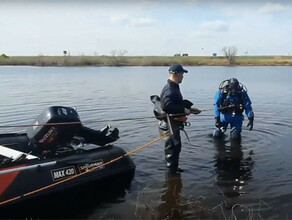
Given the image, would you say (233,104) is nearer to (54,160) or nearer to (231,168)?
(231,168)

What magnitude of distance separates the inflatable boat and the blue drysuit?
11.0ft

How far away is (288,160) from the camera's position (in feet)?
25.8

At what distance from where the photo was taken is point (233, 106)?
29.0 feet

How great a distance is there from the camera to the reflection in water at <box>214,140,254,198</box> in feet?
20.8

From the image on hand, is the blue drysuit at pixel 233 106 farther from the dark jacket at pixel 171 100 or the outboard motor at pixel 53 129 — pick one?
the outboard motor at pixel 53 129

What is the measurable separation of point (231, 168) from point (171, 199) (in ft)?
6.36

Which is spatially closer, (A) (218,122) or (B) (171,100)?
(B) (171,100)

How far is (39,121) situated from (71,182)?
1.18 m

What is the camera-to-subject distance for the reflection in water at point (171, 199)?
5.44 m

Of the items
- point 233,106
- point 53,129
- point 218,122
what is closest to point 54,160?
point 53,129

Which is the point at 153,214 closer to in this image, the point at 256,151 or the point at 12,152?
the point at 12,152

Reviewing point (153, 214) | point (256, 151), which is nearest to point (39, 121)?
point (153, 214)

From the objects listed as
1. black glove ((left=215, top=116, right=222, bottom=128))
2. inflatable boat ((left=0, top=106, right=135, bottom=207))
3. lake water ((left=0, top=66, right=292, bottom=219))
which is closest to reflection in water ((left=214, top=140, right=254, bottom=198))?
lake water ((left=0, top=66, right=292, bottom=219))

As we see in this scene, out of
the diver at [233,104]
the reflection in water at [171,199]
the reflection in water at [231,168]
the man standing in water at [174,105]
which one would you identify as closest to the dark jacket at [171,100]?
the man standing in water at [174,105]
